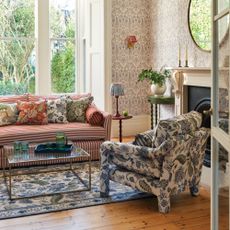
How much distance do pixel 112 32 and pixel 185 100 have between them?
2.01 meters

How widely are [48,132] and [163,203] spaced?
2.01 metres

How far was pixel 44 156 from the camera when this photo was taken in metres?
3.85

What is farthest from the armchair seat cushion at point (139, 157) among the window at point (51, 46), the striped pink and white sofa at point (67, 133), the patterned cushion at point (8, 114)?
the window at point (51, 46)

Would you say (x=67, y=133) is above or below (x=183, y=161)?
above

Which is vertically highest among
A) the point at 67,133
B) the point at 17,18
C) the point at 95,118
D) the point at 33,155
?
the point at 17,18

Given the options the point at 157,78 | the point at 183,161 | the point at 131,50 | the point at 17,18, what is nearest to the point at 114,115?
the point at 157,78

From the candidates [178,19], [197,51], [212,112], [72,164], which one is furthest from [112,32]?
[212,112]

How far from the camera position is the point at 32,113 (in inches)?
202

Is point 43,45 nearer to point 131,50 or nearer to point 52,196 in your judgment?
point 131,50

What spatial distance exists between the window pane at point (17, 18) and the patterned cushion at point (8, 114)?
1815mm

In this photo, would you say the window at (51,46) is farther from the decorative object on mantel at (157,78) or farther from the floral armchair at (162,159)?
the floral armchair at (162,159)

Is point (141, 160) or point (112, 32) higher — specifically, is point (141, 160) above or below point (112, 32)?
below

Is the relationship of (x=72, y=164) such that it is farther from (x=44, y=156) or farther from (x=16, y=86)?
(x=16, y=86)

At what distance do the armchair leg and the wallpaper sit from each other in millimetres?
3073
